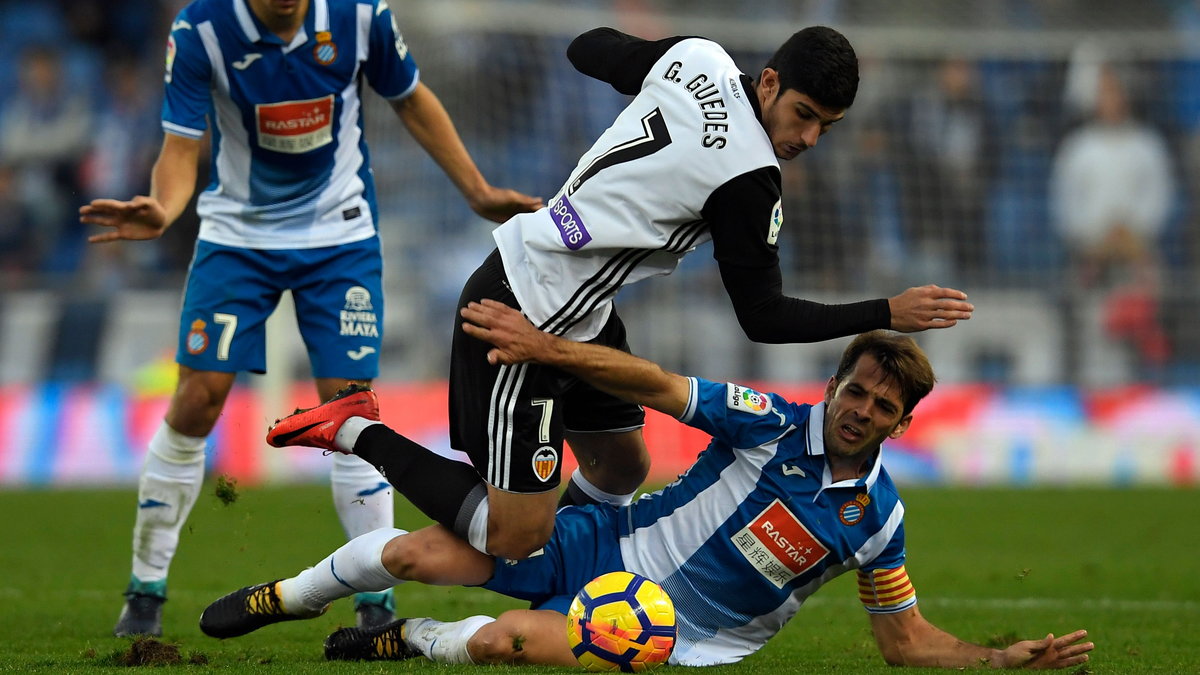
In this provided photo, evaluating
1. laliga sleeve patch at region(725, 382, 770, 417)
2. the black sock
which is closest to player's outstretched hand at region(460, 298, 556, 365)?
the black sock

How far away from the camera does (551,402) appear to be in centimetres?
534

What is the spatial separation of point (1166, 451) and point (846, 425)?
436 inches

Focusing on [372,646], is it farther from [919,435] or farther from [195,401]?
[919,435]

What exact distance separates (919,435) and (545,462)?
10.4 m

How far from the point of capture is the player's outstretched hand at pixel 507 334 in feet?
16.9

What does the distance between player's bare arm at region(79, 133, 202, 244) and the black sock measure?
1171mm

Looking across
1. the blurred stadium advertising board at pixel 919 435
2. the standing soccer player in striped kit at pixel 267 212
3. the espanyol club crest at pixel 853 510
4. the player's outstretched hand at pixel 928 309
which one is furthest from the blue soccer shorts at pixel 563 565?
the blurred stadium advertising board at pixel 919 435

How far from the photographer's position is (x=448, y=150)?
679 cm

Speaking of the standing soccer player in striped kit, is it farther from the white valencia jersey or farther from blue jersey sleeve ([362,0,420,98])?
the white valencia jersey

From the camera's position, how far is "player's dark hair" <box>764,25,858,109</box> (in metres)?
4.82

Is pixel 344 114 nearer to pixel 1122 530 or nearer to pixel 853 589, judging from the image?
pixel 853 589

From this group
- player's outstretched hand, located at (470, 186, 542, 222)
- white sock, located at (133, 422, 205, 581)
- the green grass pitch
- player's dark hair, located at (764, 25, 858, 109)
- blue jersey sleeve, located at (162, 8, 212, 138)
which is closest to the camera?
player's dark hair, located at (764, 25, 858, 109)

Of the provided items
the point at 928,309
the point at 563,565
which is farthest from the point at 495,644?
the point at 928,309

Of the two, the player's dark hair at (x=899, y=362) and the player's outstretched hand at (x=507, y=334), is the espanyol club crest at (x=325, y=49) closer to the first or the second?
the player's outstretched hand at (x=507, y=334)
